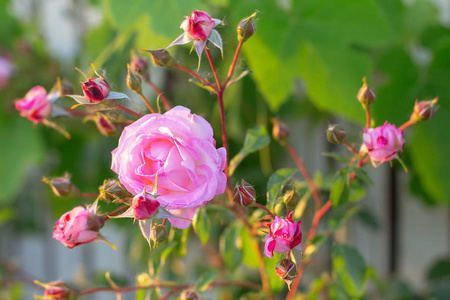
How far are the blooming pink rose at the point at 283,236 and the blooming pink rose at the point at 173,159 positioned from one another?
3cm

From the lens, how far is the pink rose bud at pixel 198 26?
0.76 ft

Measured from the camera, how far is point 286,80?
49 cm

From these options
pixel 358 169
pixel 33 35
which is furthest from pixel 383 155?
pixel 33 35

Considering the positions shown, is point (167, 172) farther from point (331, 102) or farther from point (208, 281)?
point (331, 102)

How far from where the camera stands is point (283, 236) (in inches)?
8.2

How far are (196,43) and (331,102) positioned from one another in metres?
0.28

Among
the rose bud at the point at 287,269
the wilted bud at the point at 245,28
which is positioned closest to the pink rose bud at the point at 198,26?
the wilted bud at the point at 245,28

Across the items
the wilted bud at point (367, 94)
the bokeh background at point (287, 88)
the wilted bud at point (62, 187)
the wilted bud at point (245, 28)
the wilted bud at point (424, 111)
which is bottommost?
the bokeh background at point (287, 88)

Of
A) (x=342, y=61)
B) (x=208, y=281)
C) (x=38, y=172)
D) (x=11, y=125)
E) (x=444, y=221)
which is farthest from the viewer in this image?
(x=38, y=172)

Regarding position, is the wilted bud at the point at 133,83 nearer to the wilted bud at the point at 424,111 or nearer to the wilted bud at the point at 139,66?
the wilted bud at the point at 139,66

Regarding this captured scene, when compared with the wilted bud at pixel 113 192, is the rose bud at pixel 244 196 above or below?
above

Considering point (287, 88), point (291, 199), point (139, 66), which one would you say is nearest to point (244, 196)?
point (291, 199)

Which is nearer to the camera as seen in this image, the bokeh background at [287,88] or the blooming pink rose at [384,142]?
the blooming pink rose at [384,142]

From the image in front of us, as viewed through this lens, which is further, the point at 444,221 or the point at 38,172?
the point at 38,172
